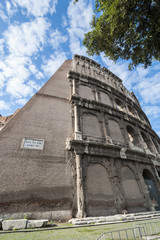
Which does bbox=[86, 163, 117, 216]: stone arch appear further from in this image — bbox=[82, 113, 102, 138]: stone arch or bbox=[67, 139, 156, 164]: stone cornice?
bbox=[82, 113, 102, 138]: stone arch

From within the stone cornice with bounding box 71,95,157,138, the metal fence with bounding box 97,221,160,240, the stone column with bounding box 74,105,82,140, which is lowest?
the metal fence with bounding box 97,221,160,240

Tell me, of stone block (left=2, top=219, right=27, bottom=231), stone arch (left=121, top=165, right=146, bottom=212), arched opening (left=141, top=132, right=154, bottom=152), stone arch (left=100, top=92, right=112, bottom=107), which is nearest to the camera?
stone block (left=2, top=219, right=27, bottom=231)

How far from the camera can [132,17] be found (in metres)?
5.59

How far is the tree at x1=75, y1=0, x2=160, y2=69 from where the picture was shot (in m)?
5.30

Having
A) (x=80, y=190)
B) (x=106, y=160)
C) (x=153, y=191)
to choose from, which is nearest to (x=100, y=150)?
(x=106, y=160)

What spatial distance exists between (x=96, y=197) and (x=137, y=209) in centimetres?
293

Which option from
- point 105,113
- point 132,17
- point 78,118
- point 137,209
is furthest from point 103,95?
point 137,209

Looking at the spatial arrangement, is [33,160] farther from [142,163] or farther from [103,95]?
[103,95]

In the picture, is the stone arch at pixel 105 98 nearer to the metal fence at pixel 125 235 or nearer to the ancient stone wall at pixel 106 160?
the ancient stone wall at pixel 106 160

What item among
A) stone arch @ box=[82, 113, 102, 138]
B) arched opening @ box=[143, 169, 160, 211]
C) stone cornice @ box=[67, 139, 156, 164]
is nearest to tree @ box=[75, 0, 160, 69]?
stone arch @ box=[82, 113, 102, 138]

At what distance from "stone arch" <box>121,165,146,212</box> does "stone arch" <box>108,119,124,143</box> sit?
7.29 feet

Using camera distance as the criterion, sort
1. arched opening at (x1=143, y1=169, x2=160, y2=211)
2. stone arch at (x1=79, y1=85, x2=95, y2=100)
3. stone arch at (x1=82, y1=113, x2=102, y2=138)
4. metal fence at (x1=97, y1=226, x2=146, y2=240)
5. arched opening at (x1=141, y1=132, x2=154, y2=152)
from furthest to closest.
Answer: arched opening at (x1=141, y1=132, x2=154, y2=152), stone arch at (x1=79, y1=85, x2=95, y2=100), stone arch at (x1=82, y1=113, x2=102, y2=138), arched opening at (x1=143, y1=169, x2=160, y2=211), metal fence at (x1=97, y1=226, x2=146, y2=240)

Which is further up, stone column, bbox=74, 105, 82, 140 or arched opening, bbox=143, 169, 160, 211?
stone column, bbox=74, 105, 82, 140

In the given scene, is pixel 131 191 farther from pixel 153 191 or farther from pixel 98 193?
pixel 153 191
